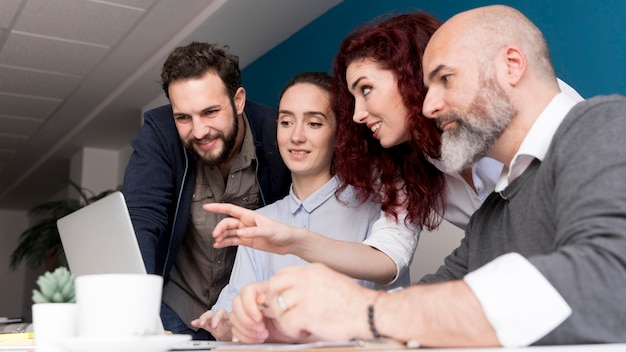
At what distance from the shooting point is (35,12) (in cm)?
411

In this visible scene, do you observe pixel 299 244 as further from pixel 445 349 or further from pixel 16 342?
pixel 445 349

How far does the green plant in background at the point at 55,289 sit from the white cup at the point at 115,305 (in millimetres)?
116

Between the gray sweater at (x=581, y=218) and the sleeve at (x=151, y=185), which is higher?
the sleeve at (x=151, y=185)

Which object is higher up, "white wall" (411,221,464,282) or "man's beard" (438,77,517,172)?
"man's beard" (438,77,517,172)

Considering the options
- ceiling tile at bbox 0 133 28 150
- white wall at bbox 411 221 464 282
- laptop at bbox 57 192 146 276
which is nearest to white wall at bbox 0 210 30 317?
ceiling tile at bbox 0 133 28 150

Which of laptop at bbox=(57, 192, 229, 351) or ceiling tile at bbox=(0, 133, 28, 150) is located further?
ceiling tile at bbox=(0, 133, 28, 150)

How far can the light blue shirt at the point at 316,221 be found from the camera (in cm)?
197

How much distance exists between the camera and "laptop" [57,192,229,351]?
1.23m

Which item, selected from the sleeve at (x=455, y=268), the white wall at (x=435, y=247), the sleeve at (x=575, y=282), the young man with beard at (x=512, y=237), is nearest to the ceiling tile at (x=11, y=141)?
the white wall at (x=435, y=247)

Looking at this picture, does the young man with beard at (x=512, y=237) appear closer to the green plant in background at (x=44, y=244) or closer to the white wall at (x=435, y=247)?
the white wall at (x=435, y=247)

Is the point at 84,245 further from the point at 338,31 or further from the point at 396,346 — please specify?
the point at 338,31

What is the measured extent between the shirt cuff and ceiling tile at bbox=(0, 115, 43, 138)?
592 cm

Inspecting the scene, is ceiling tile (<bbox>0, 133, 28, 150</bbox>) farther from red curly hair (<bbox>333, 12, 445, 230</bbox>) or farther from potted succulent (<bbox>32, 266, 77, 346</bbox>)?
potted succulent (<bbox>32, 266, 77, 346</bbox>)

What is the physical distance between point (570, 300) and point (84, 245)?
102 centimetres
